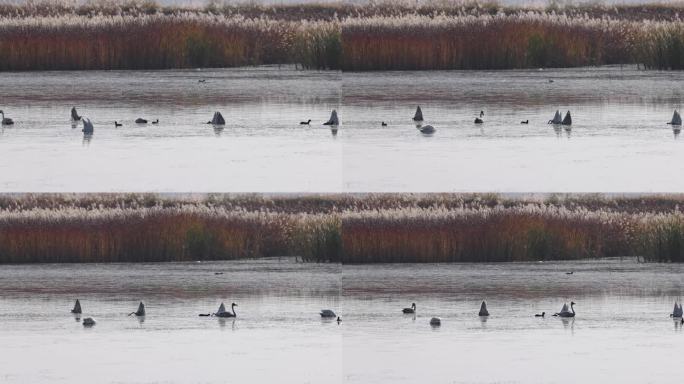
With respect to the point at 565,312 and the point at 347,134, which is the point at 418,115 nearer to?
the point at 347,134

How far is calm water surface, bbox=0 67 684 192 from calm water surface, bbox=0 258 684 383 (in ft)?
3.23

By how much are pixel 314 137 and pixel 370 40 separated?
120 cm

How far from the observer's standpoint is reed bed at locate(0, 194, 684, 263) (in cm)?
1062

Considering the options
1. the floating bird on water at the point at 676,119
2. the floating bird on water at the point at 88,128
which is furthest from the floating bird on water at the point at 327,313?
the floating bird on water at the point at 676,119

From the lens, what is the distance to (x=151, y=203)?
11805 mm

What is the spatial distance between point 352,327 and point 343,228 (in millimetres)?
978

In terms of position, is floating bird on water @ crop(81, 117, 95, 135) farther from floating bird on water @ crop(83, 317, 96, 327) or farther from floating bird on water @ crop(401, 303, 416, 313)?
floating bird on water @ crop(401, 303, 416, 313)

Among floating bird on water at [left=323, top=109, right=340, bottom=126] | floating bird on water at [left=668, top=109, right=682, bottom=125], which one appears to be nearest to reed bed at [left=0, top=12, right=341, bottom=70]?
floating bird on water at [left=323, top=109, right=340, bottom=126]

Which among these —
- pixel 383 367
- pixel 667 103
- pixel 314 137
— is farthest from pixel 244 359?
pixel 667 103

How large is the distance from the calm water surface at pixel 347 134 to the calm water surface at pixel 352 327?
0.98 m

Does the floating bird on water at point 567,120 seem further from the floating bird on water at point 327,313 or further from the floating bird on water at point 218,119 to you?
the floating bird on water at point 218,119

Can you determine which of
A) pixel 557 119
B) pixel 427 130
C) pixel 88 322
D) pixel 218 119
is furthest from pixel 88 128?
pixel 557 119

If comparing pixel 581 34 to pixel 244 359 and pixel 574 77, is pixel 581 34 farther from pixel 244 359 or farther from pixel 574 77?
pixel 244 359

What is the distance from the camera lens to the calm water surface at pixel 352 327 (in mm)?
9094
